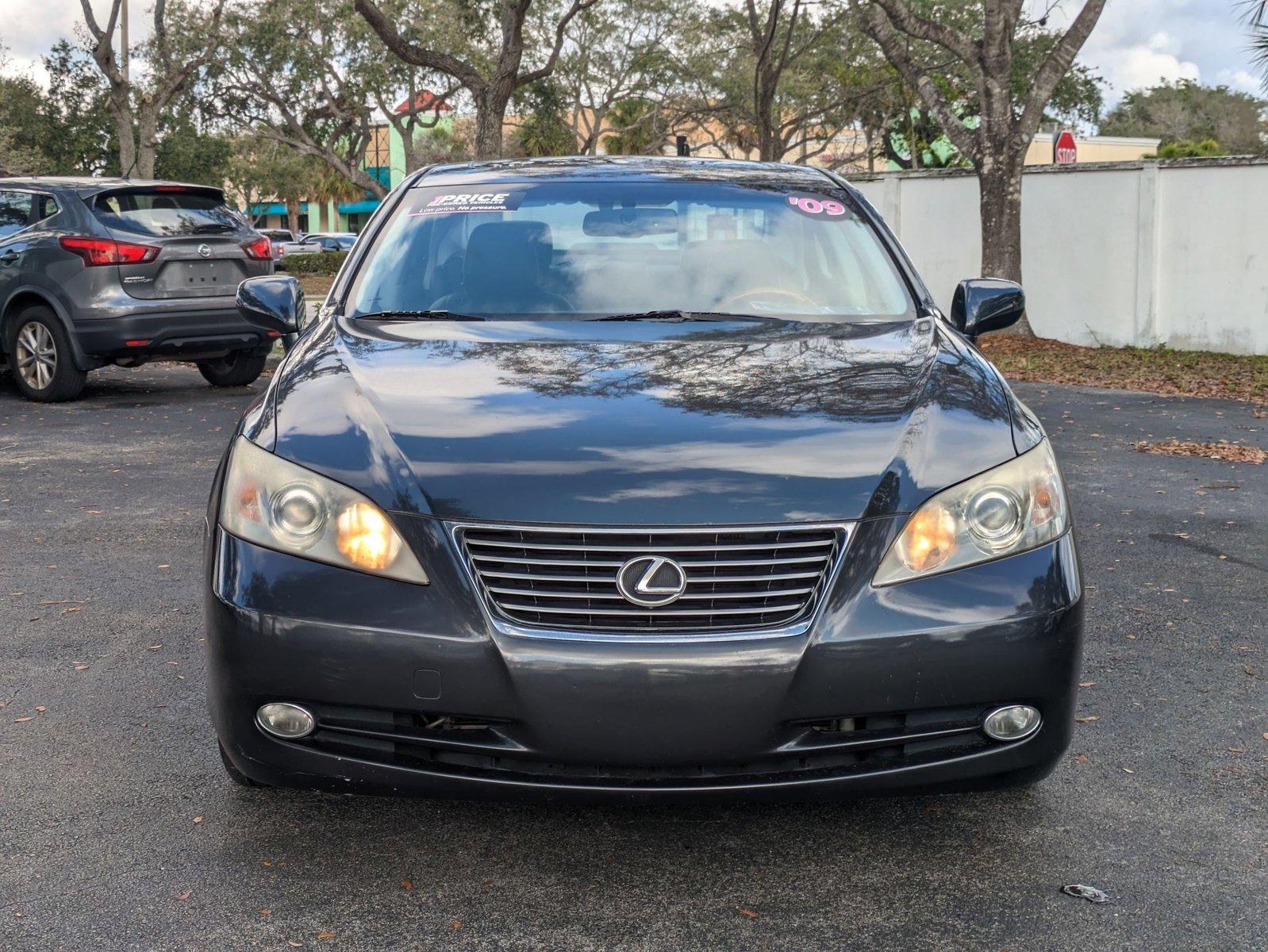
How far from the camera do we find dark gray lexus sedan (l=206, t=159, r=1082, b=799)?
2732 mm

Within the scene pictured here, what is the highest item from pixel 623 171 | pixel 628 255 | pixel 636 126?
pixel 636 126

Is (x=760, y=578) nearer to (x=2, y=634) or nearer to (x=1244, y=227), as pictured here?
(x=2, y=634)

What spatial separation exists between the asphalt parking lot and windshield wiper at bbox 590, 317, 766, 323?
1332mm

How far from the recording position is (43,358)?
38.3 feet

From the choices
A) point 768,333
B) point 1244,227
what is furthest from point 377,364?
point 1244,227

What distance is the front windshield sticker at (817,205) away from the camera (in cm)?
459

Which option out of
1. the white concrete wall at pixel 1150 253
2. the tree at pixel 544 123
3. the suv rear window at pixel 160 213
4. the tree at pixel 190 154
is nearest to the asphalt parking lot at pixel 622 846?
the suv rear window at pixel 160 213

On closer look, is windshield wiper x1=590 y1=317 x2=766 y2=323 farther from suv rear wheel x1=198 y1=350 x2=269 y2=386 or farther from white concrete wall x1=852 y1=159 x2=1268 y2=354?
white concrete wall x1=852 y1=159 x2=1268 y2=354

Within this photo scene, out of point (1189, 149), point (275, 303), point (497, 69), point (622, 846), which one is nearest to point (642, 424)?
point (622, 846)

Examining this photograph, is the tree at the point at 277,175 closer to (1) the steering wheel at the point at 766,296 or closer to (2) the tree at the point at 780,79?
(2) the tree at the point at 780,79

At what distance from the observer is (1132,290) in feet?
56.0

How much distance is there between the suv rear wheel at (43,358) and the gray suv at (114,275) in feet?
0.03

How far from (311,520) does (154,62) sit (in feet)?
115

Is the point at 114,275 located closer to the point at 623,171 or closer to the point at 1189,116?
the point at 623,171
